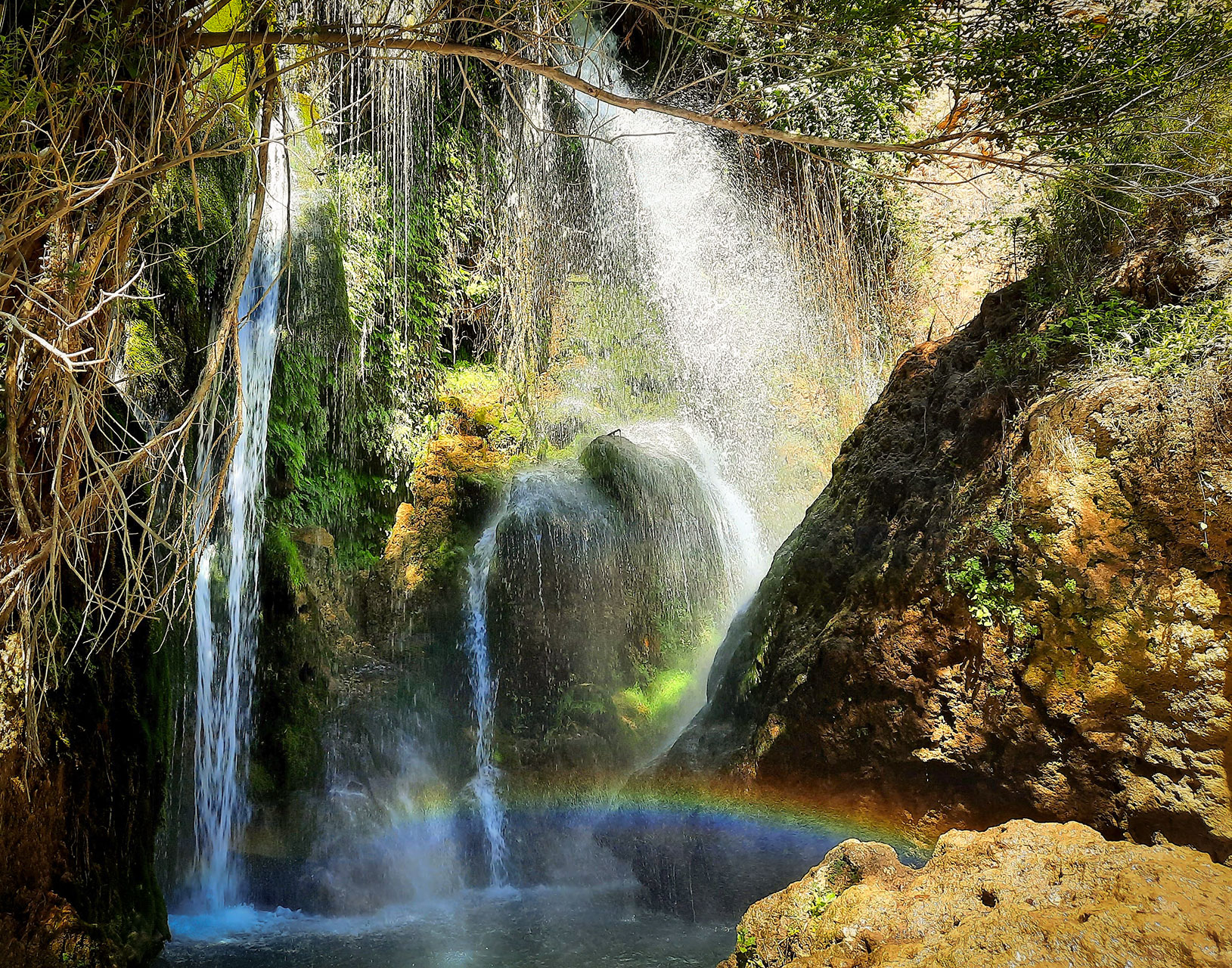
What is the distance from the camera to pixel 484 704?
9.10m

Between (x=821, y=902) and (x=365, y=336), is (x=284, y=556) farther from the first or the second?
(x=821, y=902)

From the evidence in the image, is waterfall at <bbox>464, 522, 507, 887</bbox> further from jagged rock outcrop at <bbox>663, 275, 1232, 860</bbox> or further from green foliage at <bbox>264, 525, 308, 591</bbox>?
jagged rock outcrop at <bbox>663, 275, 1232, 860</bbox>

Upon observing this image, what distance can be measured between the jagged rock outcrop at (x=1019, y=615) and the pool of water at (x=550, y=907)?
0.61 metres

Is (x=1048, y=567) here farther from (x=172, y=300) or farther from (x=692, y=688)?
(x=172, y=300)

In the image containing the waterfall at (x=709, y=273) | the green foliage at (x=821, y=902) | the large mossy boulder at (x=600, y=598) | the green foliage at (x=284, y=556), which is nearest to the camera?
the green foliage at (x=821, y=902)

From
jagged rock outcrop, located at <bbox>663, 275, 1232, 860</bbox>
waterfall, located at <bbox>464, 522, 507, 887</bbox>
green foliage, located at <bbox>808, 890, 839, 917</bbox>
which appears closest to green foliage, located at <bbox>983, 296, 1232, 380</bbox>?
jagged rock outcrop, located at <bbox>663, 275, 1232, 860</bbox>

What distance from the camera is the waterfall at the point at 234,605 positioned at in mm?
7223

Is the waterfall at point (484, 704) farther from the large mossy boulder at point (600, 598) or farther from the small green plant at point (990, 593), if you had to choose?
the small green plant at point (990, 593)

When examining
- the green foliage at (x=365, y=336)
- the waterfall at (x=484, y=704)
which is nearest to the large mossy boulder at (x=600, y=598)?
the waterfall at (x=484, y=704)

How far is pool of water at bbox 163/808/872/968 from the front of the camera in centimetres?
550

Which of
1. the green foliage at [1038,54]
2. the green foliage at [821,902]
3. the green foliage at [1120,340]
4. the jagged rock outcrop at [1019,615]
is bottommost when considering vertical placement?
the green foliage at [821,902]

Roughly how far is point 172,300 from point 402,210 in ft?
13.3

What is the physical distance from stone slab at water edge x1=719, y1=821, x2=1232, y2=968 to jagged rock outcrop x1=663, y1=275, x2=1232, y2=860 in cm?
147

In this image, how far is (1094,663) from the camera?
4176 millimetres
